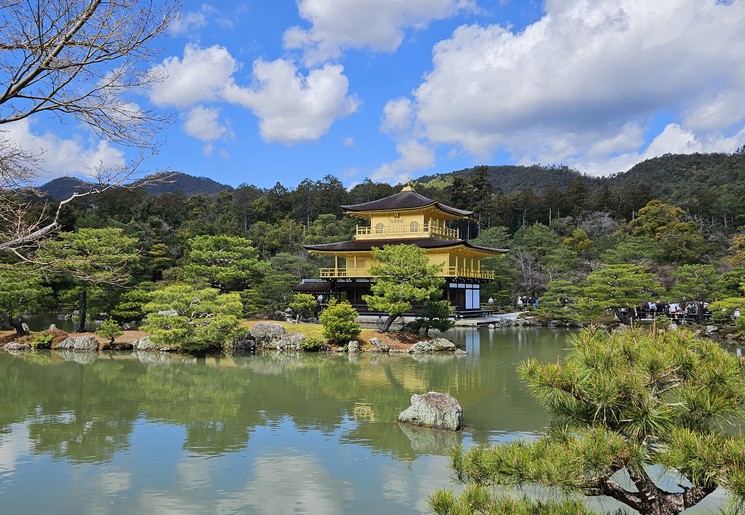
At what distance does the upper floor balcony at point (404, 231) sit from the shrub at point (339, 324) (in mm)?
10443

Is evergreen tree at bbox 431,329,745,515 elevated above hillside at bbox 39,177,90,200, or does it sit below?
below

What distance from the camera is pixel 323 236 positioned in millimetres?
38688

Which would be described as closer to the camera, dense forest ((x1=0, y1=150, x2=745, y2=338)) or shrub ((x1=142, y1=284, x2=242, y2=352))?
shrub ((x1=142, y1=284, x2=242, y2=352))

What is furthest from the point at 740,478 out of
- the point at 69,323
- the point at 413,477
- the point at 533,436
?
the point at 69,323

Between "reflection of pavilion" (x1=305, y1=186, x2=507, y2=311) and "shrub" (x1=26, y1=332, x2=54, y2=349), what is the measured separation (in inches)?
466

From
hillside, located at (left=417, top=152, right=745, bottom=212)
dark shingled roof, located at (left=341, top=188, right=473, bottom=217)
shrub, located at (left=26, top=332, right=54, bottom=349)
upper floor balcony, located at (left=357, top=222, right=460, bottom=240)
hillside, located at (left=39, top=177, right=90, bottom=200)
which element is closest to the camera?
hillside, located at (left=39, top=177, right=90, bottom=200)

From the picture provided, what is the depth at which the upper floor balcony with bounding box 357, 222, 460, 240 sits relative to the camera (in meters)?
26.5

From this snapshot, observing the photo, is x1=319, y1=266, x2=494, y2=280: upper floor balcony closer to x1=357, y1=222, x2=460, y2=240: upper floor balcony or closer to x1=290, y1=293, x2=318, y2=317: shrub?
x1=357, y1=222, x2=460, y2=240: upper floor balcony

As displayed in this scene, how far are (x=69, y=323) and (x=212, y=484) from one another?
22.7 meters

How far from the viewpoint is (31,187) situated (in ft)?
12.4

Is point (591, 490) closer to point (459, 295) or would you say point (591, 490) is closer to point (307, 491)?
point (307, 491)

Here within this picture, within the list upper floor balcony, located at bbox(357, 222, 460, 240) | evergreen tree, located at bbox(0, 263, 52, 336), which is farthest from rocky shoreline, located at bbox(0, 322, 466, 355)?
upper floor balcony, located at bbox(357, 222, 460, 240)

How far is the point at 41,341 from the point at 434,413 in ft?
46.7

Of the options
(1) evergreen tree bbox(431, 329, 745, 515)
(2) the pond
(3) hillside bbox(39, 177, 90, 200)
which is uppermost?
(3) hillside bbox(39, 177, 90, 200)
